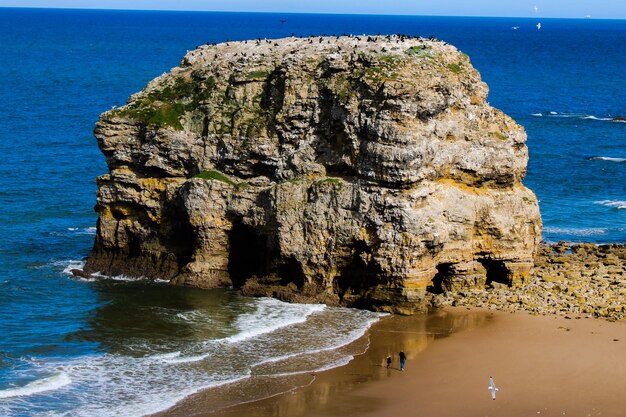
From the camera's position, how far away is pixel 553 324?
143 feet

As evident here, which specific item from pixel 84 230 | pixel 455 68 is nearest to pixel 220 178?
pixel 455 68

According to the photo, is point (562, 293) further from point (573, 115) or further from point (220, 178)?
point (573, 115)

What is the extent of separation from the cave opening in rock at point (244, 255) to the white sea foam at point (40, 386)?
40.0 feet

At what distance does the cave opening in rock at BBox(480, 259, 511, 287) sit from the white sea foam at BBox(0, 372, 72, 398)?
19.6 m

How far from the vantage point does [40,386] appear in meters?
37.2

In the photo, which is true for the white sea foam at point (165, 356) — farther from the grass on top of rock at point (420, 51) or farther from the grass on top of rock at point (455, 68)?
the grass on top of rock at point (455, 68)

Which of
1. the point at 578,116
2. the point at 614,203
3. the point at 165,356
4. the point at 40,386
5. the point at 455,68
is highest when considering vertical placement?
the point at 578,116

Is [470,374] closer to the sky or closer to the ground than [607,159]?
closer to the ground

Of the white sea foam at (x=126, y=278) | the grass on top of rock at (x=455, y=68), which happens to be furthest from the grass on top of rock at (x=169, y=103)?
the grass on top of rock at (x=455, y=68)

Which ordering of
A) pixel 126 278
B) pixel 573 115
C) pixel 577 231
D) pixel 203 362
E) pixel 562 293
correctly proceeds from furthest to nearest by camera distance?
pixel 573 115
pixel 577 231
pixel 126 278
pixel 562 293
pixel 203 362

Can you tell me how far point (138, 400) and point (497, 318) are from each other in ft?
53.2

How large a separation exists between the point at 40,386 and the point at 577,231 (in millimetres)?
34977

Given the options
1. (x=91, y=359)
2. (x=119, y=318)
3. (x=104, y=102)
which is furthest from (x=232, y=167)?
(x=104, y=102)

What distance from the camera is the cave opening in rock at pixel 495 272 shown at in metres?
47.2
